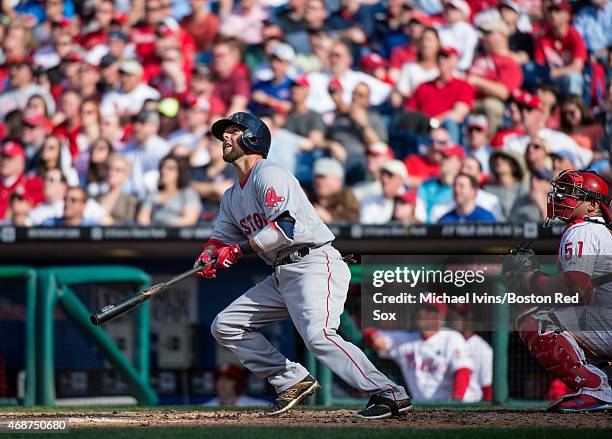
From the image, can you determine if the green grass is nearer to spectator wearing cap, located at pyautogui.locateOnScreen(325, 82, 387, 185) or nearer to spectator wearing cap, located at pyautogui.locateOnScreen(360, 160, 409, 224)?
spectator wearing cap, located at pyautogui.locateOnScreen(360, 160, 409, 224)

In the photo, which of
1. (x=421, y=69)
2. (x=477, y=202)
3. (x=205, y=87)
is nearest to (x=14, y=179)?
(x=205, y=87)

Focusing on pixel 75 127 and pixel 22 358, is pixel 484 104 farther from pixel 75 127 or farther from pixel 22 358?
pixel 22 358

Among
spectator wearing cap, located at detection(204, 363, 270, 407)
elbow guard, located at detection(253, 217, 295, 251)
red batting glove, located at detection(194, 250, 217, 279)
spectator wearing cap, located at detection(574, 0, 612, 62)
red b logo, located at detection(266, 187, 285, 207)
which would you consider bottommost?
spectator wearing cap, located at detection(204, 363, 270, 407)

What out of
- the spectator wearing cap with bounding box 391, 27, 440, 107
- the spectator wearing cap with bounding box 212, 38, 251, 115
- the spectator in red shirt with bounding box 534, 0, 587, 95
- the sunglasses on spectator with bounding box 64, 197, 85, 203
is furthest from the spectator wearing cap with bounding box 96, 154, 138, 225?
the spectator in red shirt with bounding box 534, 0, 587, 95

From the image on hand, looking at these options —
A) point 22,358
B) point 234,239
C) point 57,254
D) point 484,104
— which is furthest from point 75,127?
point 234,239

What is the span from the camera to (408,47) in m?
9.73

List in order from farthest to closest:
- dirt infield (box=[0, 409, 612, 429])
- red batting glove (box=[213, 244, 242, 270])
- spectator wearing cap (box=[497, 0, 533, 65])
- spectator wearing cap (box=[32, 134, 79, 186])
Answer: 1. spectator wearing cap (box=[497, 0, 533, 65])
2. spectator wearing cap (box=[32, 134, 79, 186])
3. red batting glove (box=[213, 244, 242, 270])
4. dirt infield (box=[0, 409, 612, 429])

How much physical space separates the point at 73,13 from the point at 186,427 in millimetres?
6931

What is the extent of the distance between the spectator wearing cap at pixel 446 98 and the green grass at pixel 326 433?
4726 millimetres

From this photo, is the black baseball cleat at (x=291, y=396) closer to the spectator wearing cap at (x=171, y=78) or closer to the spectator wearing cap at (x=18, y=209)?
the spectator wearing cap at (x=18, y=209)

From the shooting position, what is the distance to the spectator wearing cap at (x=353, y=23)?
997 cm

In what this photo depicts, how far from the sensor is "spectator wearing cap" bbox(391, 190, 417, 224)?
27.5ft

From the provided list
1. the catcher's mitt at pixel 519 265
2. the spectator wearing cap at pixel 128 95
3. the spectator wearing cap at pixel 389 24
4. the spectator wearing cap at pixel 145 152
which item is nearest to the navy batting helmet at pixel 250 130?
the catcher's mitt at pixel 519 265

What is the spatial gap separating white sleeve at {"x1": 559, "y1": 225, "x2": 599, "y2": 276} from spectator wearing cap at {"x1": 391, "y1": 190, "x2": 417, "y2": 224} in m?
2.91
